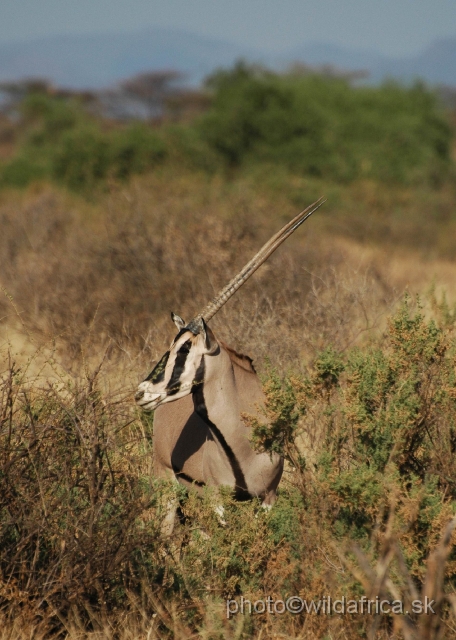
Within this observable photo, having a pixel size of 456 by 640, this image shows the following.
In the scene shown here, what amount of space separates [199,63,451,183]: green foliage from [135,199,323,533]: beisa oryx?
51.1 ft

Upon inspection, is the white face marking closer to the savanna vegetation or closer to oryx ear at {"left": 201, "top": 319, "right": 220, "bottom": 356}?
oryx ear at {"left": 201, "top": 319, "right": 220, "bottom": 356}

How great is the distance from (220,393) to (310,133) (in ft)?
55.7

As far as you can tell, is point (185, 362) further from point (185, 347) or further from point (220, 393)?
point (220, 393)

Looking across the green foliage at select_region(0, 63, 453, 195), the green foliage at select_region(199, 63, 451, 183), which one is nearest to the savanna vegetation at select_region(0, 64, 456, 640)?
the green foliage at select_region(0, 63, 453, 195)

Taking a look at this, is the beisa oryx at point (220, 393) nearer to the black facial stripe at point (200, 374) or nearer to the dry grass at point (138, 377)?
the black facial stripe at point (200, 374)

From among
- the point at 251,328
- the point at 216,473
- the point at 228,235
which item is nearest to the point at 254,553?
the point at 216,473

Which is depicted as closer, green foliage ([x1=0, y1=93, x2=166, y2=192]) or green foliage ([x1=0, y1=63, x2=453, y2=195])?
green foliage ([x1=0, y1=93, x2=166, y2=192])

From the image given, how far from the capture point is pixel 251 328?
6418mm

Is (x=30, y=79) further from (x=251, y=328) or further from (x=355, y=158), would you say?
(x=251, y=328)

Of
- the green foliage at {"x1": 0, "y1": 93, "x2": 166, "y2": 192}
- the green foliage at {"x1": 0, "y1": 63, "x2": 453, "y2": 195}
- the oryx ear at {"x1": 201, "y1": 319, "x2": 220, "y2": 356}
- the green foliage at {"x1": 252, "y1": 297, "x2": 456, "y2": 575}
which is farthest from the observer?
the green foliage at {"x1": 0, "y1": 63, "x2": 453, "y2": 195}

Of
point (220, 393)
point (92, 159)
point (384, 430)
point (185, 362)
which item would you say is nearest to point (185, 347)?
point (185, 362)

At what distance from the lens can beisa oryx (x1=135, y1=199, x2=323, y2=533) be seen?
452cm

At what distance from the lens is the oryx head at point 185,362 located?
450cm

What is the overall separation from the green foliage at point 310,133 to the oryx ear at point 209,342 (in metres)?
15.7
